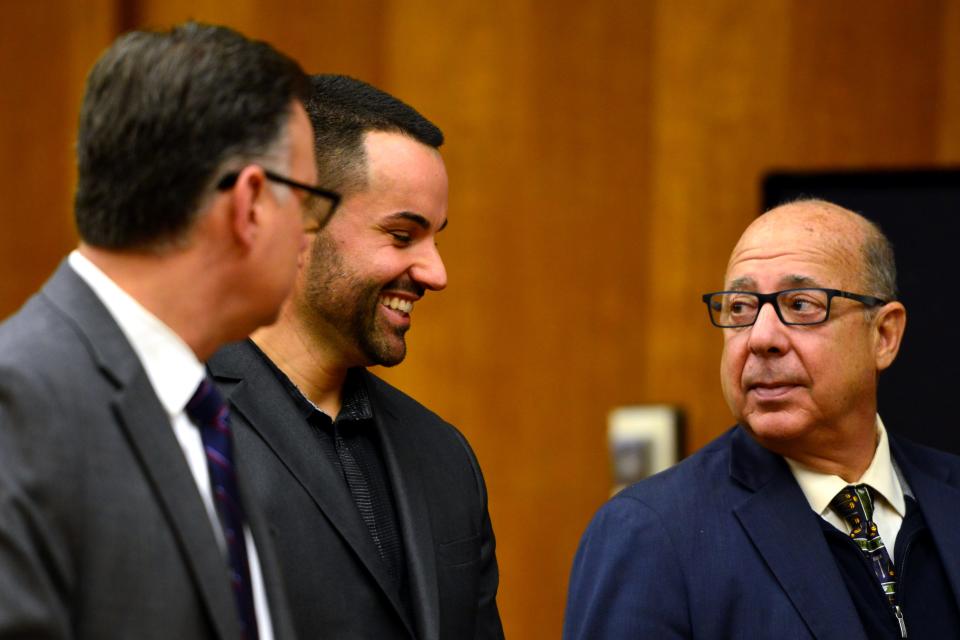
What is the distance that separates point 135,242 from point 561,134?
8.28 feet

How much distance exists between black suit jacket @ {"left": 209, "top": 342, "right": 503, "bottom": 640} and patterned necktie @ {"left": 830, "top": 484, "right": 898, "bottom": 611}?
0.65 metres

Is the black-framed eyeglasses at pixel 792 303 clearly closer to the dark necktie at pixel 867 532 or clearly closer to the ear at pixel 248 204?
the dark necktie at pixel 867 532

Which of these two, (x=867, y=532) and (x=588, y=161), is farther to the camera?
(x=588, y=161)

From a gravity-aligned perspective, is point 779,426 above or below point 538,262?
below

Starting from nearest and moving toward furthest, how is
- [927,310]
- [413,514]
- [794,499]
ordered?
[413,514]
[794,499]
[927,310]

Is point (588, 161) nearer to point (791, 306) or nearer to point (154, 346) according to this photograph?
point (791, 306)

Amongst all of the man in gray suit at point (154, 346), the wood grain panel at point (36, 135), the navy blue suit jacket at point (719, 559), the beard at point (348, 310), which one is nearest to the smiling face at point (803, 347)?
the navy blue suit jacket at point (719, 559)

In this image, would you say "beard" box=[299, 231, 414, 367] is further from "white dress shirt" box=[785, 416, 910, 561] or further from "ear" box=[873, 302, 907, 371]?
"ear" box=[873, 302, 907, 371]

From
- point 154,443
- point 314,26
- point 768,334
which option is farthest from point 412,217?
point 314,26

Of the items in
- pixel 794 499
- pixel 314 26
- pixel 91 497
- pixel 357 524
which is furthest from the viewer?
pixel 314 26

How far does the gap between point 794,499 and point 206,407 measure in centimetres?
117

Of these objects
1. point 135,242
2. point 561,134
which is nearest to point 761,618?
point 135,242

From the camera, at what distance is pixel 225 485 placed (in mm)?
1404

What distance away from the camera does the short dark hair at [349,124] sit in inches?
83.4
